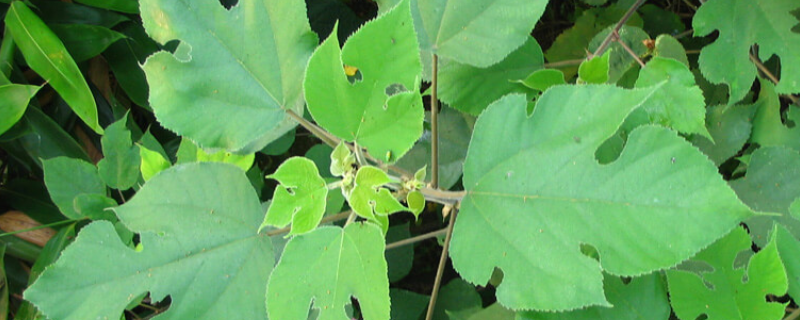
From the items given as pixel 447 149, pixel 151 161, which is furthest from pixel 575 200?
pixel 151 161

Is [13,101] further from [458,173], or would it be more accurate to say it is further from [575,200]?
[575,200]

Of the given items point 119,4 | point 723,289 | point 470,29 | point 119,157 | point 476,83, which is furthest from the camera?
point 119,4

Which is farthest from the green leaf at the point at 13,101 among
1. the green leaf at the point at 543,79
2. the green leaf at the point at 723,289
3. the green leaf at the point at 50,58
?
the green leaf at the point at 723,289

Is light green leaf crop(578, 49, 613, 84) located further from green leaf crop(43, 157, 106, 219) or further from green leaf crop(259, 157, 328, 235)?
green leaf crop(43, 157, 106, 219)

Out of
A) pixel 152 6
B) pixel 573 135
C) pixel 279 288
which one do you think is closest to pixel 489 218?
pixel 573 135

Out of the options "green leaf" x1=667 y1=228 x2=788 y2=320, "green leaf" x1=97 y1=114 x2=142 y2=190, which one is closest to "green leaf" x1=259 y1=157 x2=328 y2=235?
"green leaf" x1=667 y1=228 x2=788 y2=320
